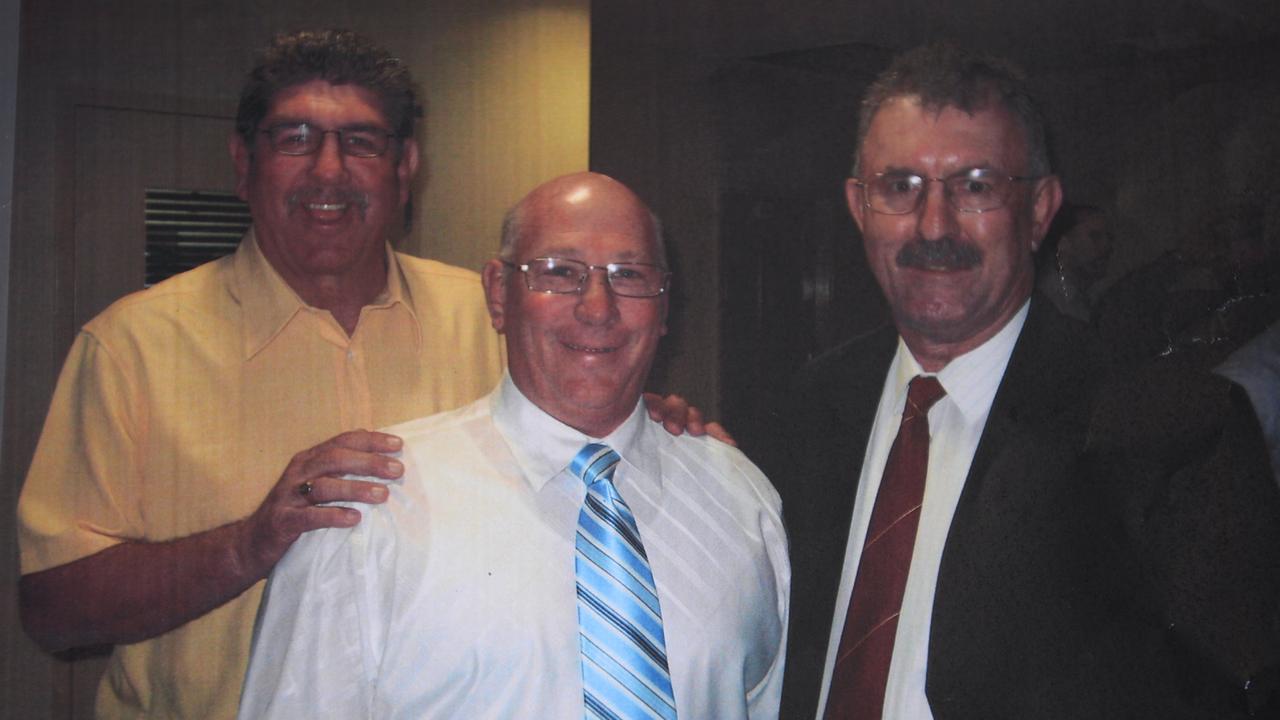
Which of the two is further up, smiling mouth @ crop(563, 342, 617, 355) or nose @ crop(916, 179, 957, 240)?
nose @ crop(916, 179, 957, 240)

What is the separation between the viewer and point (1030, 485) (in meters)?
1.35

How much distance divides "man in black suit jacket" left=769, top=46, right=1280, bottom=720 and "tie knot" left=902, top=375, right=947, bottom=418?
1 centimetres

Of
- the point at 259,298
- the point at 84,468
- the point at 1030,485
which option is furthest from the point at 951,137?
the point at 84,468

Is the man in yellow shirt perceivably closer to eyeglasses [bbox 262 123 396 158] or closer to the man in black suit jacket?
eyeglasses [bbox 262 123 396 158]

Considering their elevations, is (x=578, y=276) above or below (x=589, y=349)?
above

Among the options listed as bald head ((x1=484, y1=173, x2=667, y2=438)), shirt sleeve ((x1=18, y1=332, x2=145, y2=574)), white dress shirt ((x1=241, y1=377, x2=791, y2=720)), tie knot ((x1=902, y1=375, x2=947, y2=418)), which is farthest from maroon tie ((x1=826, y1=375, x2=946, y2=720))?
shirt sleeve ((x1=18, y1=332, x2=145, y2=574))

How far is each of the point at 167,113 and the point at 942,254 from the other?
109cm

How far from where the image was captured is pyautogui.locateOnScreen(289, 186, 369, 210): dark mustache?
1442 millimetres

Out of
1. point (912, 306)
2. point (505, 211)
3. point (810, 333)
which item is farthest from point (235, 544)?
point (912, 306)

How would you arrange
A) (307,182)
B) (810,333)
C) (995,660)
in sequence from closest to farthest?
(995,660)
(307,182)
(810,333)

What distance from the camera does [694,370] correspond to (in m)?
1.59

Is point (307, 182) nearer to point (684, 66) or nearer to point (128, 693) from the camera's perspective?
point (684, 66)

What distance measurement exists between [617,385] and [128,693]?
80 cm

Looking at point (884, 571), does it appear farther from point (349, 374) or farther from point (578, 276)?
point (349, 374)
